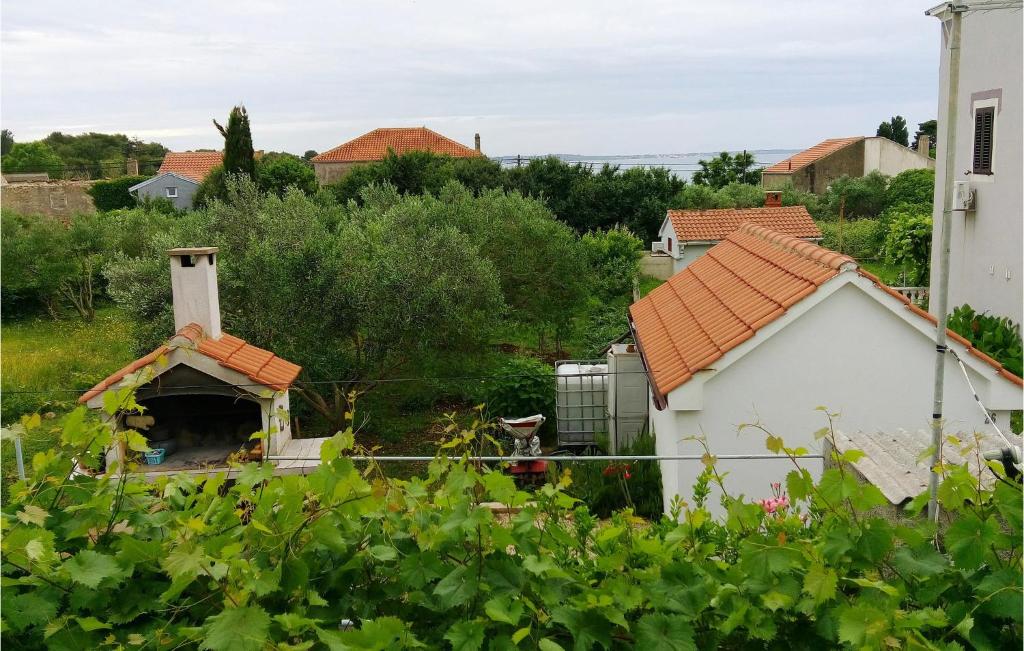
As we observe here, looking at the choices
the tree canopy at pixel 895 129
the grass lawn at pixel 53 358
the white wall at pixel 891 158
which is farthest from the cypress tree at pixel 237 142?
the tree canopy at pixel 895 129

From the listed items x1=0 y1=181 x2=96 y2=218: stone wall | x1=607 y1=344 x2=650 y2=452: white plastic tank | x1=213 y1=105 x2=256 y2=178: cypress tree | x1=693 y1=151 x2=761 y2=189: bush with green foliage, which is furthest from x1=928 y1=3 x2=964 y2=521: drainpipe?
x1=693 y1=151 x2=761 y2=189: bush with green foliage

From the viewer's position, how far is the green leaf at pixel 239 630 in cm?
211

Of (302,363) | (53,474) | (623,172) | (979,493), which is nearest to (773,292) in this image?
(979,493)

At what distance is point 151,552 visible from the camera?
252cm

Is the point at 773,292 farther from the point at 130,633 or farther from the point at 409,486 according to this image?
the point at 130,633

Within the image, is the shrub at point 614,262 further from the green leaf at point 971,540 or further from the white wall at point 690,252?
the green leaf at point 971,540

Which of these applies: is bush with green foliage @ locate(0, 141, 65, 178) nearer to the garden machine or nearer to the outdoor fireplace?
the outdoor fireplace

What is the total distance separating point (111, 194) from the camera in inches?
1826

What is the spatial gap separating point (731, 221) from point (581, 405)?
13628 mm

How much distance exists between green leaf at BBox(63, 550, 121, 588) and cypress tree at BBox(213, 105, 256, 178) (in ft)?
113

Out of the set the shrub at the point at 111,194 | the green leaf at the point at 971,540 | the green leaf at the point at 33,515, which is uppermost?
the shrub at the point at 111,194

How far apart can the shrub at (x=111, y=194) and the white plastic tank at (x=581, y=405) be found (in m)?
38.6

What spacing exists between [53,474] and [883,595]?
2.48 m

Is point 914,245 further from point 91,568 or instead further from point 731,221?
point 91,568
